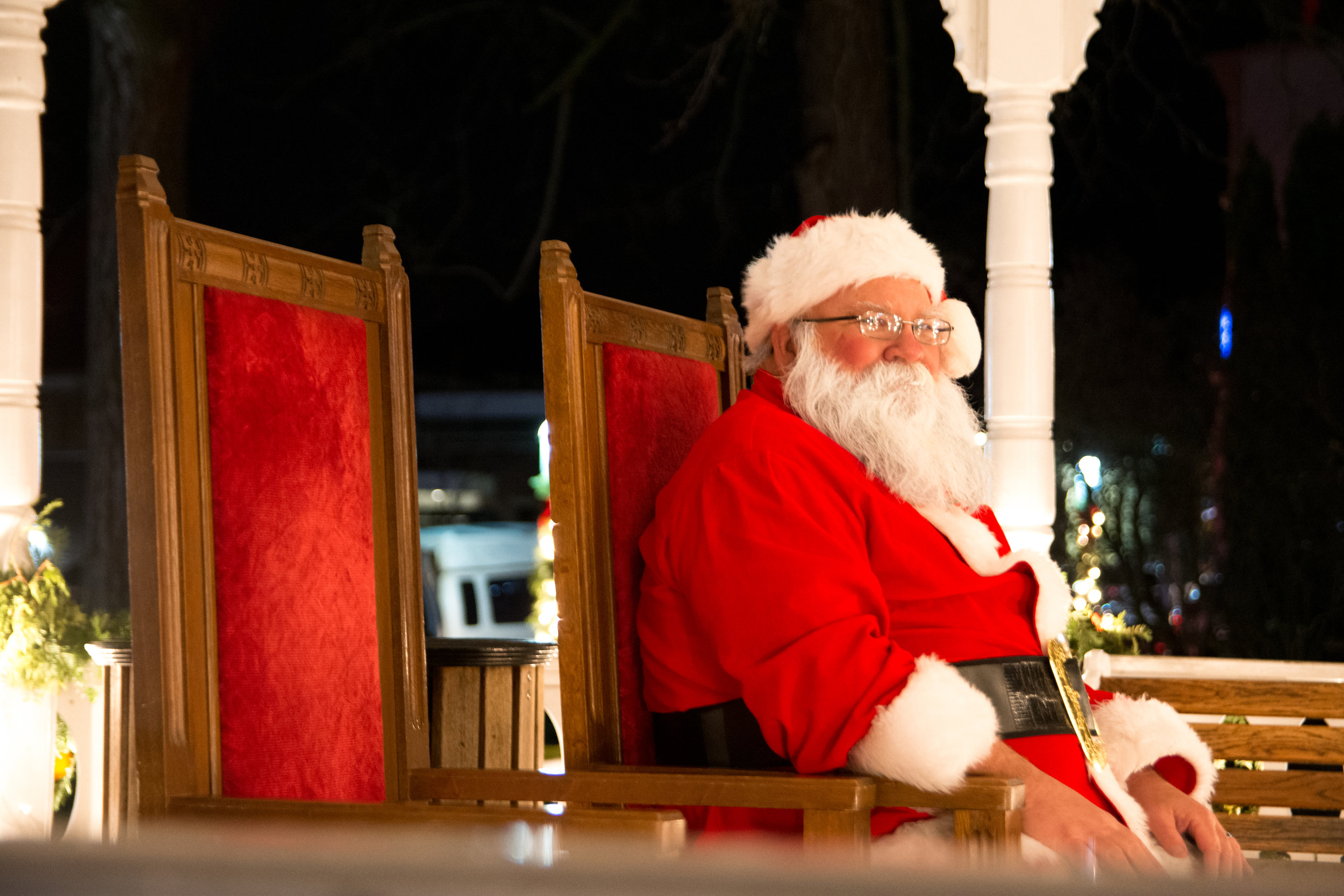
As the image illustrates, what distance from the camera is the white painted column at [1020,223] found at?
402cm

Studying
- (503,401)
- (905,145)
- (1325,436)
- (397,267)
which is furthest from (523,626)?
(397,267)

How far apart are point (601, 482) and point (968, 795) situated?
0.75m

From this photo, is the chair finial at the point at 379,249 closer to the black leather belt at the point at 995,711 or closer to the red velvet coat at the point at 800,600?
the red velvet coat at the point at 800,600

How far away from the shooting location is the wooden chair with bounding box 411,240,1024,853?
171 centimetres

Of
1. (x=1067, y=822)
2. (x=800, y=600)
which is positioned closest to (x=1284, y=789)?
(x=1067, y=822)

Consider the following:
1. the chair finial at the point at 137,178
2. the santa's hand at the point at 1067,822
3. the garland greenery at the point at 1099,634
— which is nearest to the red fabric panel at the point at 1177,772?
the santa's hand at the point at 1067,822

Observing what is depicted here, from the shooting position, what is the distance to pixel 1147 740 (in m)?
2.23

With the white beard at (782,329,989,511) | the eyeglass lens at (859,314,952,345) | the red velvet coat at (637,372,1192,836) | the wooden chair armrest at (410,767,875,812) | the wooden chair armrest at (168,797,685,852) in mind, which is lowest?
the wooden chair armrest at (410,767,875,812)

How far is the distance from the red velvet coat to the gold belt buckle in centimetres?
2

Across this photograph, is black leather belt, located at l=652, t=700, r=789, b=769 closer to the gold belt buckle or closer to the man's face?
the gold belt buckle

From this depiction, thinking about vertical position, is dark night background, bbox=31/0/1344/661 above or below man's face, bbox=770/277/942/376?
above

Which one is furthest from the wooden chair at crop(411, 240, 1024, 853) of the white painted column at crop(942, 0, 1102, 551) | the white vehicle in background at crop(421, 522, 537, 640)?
the white vehicle in background at crop(421, 522, 537, 640)

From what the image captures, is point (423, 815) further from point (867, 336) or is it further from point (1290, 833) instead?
point (1290, 833)

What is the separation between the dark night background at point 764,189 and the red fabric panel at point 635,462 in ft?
13.5
